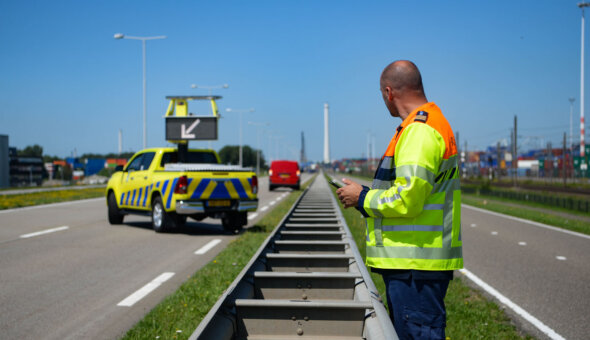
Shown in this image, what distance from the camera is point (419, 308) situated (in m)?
2.76

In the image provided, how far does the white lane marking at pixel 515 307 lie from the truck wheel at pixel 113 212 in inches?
373

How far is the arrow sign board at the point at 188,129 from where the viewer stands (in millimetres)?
17125

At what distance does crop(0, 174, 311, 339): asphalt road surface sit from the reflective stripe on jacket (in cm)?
287

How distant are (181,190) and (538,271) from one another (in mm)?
6958

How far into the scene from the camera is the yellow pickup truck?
40.5 feet

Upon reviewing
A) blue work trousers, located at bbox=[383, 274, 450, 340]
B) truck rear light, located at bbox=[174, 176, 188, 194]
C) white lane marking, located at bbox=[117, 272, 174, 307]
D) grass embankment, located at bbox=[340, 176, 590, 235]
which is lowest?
→ grass embankment, located at bbox=[340, 176, 590, 235]

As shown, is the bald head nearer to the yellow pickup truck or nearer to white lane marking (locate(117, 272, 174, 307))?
white lane marking (locate(117, 272, 174, 307))

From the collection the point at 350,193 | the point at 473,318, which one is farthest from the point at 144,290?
the point at 350,193

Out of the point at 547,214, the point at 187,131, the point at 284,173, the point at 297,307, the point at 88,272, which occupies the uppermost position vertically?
the point at 187,131

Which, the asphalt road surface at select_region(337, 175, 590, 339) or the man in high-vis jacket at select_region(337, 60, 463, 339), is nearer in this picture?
the man in high-vis jacket at select_region(337, 60, 463, 339)

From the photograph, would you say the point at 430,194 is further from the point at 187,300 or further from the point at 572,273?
the point at 572,273

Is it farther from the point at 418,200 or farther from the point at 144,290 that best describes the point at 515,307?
the point at 418,200

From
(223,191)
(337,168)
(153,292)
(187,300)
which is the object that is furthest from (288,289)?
(337,168)

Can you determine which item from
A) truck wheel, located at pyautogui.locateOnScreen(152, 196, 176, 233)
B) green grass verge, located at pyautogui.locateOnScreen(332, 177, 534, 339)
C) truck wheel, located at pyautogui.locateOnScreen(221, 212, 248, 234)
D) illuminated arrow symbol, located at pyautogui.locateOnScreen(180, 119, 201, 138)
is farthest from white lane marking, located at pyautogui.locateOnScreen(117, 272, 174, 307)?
illuminated arrow symbol, located at pyautogui.locateOnScreen(180, 119, 201, 138)
